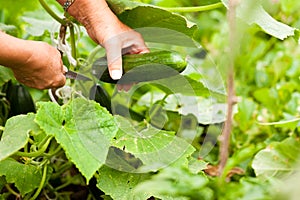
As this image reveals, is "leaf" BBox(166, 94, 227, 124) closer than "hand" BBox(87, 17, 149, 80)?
No

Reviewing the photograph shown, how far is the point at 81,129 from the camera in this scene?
110 cm

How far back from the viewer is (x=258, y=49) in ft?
8.43

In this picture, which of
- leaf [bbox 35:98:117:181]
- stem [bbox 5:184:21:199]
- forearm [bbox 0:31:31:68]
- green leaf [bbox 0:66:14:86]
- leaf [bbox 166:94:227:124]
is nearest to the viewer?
leaf [bbox 35:98:117:181]

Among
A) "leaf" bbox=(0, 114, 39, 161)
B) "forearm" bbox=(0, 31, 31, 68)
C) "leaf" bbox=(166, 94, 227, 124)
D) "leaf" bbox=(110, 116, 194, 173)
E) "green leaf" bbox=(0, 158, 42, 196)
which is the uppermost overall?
"forearm" bbox=(0, 31, 31, 68)

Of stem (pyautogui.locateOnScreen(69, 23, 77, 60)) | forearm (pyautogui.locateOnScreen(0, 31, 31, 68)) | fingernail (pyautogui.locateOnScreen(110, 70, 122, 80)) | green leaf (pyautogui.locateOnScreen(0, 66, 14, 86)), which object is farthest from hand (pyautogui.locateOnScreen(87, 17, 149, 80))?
green leaf (pyautogui.locateOnScreen(0, 66, 14, 86))

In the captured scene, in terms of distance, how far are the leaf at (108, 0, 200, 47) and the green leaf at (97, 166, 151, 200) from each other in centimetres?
39

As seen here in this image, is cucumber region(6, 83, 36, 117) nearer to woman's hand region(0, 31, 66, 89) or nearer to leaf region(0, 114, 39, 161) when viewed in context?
woman's hand region(0, 31, 66, 89)

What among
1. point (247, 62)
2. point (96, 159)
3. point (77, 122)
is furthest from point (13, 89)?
point (247, 62)

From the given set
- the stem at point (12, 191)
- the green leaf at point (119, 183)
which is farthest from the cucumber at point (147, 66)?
the stem at point (12, 191)

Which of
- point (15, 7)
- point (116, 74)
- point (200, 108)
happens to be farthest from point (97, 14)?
point (15, 7)

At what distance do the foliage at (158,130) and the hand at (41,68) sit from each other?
81mm

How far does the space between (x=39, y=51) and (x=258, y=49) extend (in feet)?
5.07

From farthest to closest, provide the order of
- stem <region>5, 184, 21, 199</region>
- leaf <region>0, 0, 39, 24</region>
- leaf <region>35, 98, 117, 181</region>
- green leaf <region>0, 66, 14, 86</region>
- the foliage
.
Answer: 1. leaf <region>0, 0, 39, 24</region>
2. green leaf <region>0, 66, 14, 86</region>
3. stem <region>5, 184, 21, 199</region>
4. leaf <region>35, 98, 117, 181</region>
5. the foliage

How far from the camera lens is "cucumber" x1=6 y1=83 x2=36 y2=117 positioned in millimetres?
1632
